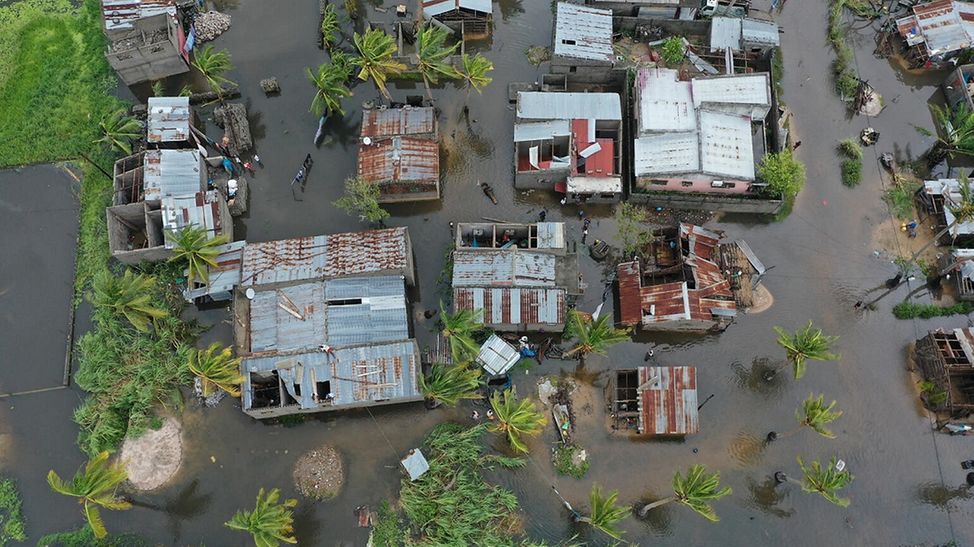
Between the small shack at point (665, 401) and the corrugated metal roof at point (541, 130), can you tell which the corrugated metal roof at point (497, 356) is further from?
the corrugated metal roof at point (541, 130)

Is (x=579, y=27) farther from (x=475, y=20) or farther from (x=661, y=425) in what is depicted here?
(x=661, y=425)

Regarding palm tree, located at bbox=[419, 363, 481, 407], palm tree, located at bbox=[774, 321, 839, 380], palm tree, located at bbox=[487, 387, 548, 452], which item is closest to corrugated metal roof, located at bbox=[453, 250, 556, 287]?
palm tree, located at bbox=[419, 363, 481, 407]

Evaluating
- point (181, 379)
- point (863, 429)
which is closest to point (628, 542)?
point (863, 429)

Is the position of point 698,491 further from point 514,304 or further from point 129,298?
point 129,298

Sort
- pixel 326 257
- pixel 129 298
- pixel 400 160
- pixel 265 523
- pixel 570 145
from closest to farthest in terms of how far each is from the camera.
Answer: pixel 265 523 → pixel 129 298 → pixel 326 257 → pixel 400 160 → pixel 570 145

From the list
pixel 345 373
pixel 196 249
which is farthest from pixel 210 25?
pixel 345 373

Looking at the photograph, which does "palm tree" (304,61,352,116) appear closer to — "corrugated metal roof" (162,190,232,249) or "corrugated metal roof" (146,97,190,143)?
"corrugated metal roof" (146,97,190,143)
